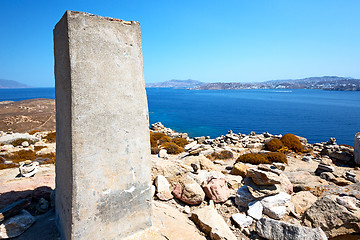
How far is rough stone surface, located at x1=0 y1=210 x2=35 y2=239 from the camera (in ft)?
10.9

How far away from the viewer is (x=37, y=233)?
3.46 meters

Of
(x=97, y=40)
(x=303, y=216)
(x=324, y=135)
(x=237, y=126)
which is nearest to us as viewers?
(x=97, y=40)

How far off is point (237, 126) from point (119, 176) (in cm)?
4031

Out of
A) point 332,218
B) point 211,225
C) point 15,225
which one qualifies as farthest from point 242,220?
point 15,225

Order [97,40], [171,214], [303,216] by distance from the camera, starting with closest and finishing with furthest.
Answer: [97,40] < [171,214] < [303,216]

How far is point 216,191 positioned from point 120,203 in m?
3.55

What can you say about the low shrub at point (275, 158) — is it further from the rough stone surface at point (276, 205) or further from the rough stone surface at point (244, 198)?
the rough stone surface at point (244, 198)

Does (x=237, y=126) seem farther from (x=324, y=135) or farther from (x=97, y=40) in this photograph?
(x=97, y=40)

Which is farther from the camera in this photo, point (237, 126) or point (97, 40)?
point (237, 126)

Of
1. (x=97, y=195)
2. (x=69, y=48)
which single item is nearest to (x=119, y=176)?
(x=97, y=195)

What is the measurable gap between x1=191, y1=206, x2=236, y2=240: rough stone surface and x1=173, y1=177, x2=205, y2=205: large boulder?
22.4 inches

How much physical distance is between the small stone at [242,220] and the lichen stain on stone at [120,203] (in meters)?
2.91

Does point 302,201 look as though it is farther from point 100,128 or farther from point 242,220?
point 100,128

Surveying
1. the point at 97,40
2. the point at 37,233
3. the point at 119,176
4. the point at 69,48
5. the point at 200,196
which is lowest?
the point at 200,196
